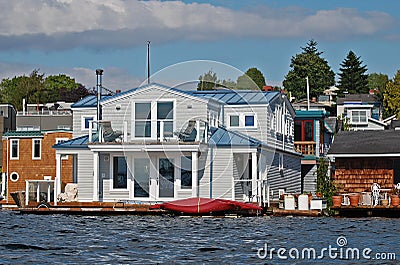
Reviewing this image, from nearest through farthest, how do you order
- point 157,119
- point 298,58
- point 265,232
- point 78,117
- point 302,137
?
point 265,232 < point 157,119 < point 78,117 < point 302,137 < point 298,58

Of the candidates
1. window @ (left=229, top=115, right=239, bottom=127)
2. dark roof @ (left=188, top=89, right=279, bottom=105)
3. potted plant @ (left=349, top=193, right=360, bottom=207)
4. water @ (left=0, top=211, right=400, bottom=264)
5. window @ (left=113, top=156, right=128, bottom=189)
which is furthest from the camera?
dark roof @ (left=188, top=89, right=279, bottom=105)

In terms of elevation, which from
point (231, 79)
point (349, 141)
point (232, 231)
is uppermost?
point (231, 79)

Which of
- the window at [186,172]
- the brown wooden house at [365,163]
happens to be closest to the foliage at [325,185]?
the brown wooden house at [365,163]

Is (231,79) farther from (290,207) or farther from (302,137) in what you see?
(302,137)

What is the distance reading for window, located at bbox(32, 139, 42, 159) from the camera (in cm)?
5212

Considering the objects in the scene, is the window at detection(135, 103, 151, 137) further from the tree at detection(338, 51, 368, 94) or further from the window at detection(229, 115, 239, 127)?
the tree at detection(338, 51, 368, 94)

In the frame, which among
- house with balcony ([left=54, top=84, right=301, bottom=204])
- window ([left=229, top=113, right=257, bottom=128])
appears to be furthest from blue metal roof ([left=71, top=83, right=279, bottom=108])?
house with balcony ([left=54, top=84, right=301, bottom=204])

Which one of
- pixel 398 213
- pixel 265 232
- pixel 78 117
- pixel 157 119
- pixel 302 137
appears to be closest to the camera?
pixel 265 232

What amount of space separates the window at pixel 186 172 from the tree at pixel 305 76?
59.5m

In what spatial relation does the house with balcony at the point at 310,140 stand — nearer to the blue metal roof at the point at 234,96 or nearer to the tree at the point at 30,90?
the blue metal roof at the point at 234,96

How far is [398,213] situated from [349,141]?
273 inches

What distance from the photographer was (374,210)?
36.0 metres

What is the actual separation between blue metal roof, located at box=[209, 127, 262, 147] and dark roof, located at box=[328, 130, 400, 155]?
12.3ft

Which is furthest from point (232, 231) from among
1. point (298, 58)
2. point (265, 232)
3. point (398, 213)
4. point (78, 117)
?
point (298, 58)
